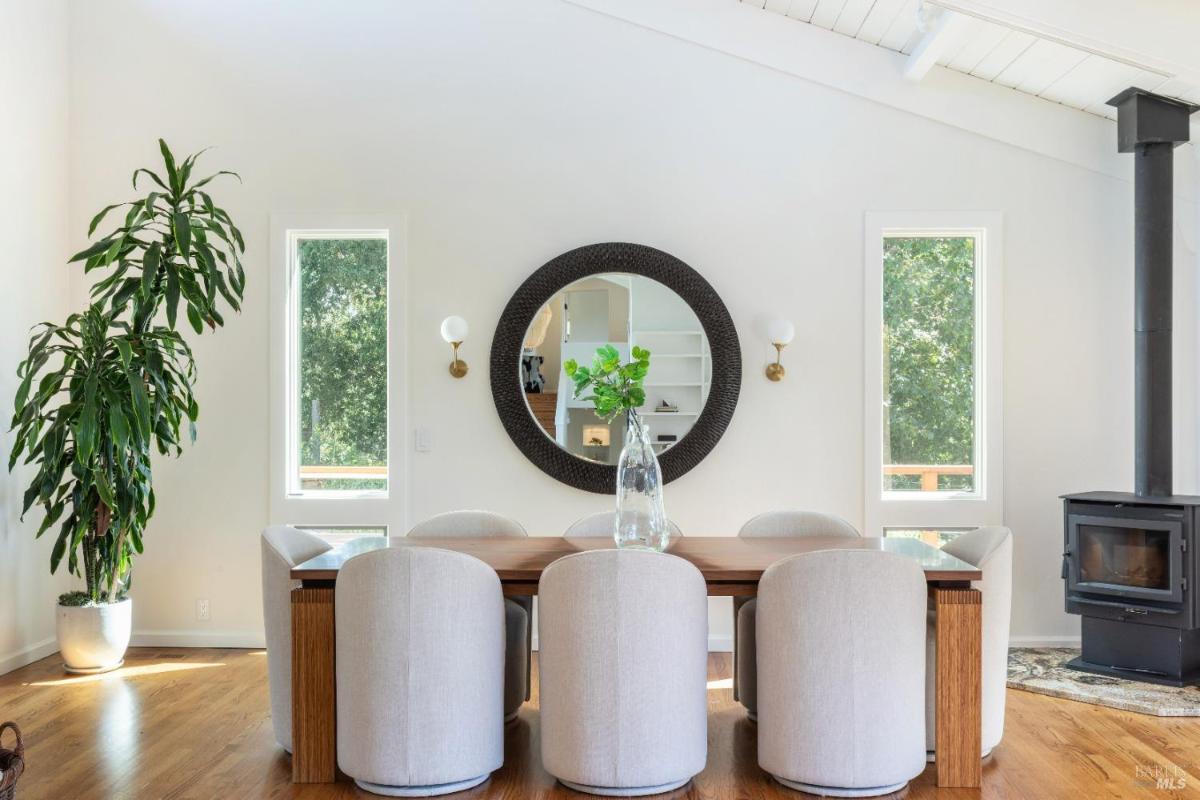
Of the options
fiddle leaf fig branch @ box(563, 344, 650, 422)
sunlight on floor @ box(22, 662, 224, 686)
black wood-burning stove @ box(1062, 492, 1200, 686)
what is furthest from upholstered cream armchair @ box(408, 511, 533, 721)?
black wood-burning stove @ box(1062, 492, 1200, 686)

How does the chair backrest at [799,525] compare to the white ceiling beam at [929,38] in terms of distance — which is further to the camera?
the white ceiling beam at [929,38]

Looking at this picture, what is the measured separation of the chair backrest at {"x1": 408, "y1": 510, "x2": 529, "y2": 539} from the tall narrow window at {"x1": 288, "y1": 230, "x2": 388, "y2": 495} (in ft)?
3.73

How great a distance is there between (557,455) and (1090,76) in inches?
122

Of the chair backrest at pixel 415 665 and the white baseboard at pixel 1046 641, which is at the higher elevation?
the chair backrest at pixel 415 665

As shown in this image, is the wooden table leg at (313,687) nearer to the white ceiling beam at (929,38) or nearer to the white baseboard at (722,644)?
the white baseboard at (722,644)

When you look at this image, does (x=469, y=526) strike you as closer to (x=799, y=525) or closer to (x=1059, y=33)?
(x=799, y=525)

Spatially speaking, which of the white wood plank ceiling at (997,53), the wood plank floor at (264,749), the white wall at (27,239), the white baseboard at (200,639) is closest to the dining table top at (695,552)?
the wood plank floor at (264,749)

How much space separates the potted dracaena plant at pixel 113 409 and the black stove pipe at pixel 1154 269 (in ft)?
13.8

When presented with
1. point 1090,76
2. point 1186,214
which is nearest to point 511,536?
point 1090,76

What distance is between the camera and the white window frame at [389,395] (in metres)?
4.88

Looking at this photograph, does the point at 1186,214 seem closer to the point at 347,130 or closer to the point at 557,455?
the point at 557,455

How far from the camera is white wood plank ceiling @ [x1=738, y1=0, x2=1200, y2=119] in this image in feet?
14.0

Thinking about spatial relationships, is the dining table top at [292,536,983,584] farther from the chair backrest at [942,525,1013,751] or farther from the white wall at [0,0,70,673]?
the white wall at [0,0,70,673]

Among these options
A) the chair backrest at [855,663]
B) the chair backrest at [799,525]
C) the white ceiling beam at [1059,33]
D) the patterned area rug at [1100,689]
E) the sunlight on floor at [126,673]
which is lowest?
the sunlight on floor at [126,673]
